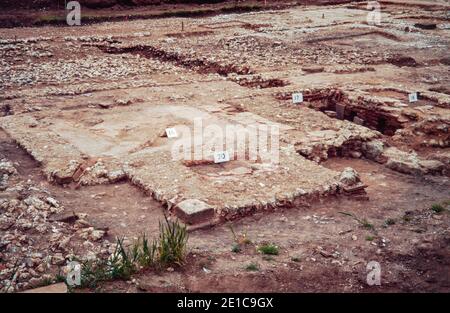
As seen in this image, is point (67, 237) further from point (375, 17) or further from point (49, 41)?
point (375, 17)

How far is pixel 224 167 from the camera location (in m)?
6.46

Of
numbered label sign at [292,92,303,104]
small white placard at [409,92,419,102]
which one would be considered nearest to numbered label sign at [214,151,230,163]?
numbered label sign at [292,92,303,104]

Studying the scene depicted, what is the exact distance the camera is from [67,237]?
4.88m

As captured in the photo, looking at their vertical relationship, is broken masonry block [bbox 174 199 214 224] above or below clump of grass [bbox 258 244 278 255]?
above

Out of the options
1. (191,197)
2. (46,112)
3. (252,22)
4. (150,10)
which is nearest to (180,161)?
(191,197)

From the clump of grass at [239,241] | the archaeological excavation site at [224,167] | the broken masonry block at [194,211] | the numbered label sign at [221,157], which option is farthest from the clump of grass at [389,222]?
the numbered label sign at [221,157]

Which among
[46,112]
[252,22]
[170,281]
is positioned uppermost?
[252,22]

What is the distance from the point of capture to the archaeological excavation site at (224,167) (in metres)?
4.49

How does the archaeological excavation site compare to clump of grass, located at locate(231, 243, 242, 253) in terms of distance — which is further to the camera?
clump of grass, located at locate(231, 243, 242, 253)

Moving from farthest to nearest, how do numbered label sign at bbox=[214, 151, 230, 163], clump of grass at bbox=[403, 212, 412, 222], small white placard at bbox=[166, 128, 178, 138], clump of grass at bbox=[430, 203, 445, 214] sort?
small white placard at bbox=[166, 128, 178, 138]
numbered label sign at bbox=[214, 151, 230, 163]
clump of grass at bbox=[430, 203, 445, 214]
clump of grass at bbox=[403, 212, 412, 222]

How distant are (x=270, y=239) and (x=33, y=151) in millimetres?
3337

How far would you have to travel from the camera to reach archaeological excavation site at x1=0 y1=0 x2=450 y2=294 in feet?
14.7

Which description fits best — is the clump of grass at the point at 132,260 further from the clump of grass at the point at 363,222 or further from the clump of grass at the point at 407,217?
the clump of grass at the point at 407,217

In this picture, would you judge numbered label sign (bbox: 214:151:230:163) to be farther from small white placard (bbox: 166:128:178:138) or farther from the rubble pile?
the rubble pile
